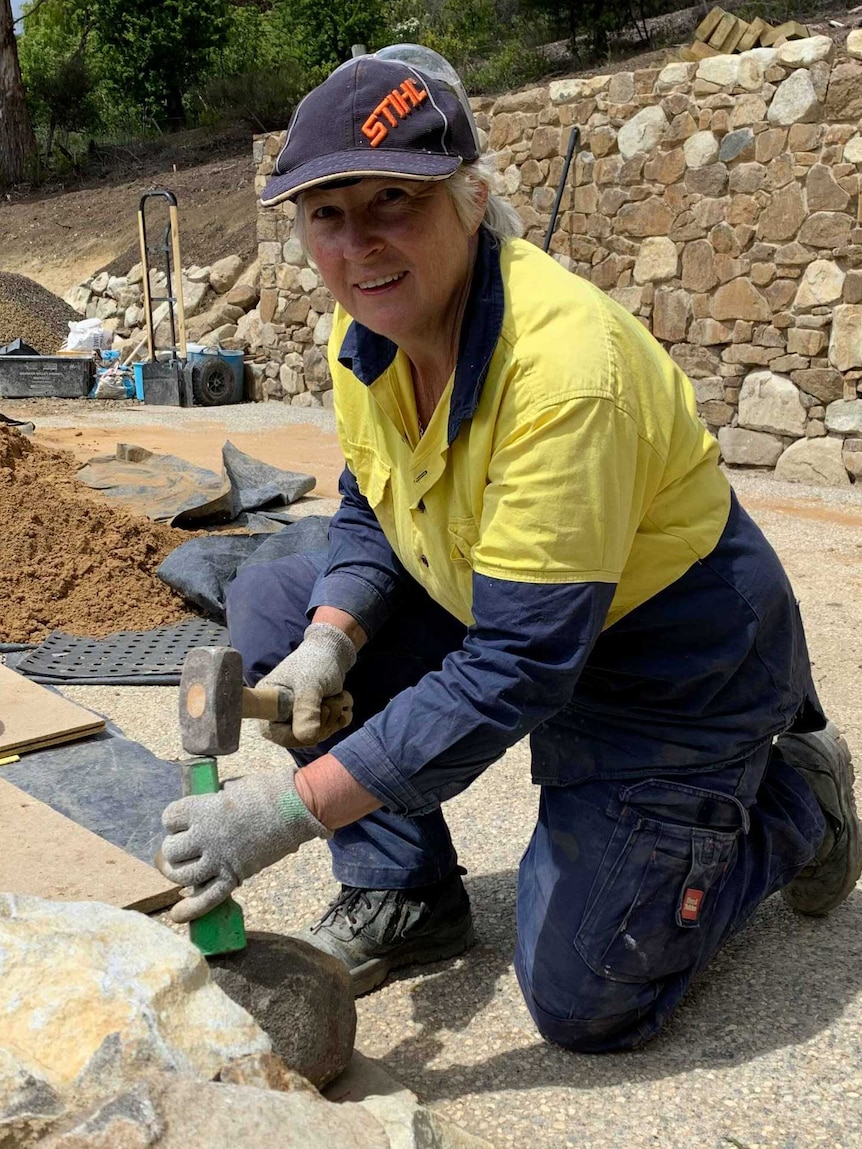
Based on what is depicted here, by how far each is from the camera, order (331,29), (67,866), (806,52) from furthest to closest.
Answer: (331,29), (806,52), (67,866)

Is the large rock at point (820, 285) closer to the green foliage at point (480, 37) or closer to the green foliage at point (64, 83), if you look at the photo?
the green foliage at point (480, 37)

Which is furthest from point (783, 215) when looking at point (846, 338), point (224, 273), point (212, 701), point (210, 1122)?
point (224, 273)

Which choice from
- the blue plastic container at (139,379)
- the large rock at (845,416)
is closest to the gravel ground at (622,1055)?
the large rock at (845,416)

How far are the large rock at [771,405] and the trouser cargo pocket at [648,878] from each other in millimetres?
6036

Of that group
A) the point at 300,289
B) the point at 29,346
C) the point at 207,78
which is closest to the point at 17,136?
the point at 207,78

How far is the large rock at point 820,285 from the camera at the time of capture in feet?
23.9

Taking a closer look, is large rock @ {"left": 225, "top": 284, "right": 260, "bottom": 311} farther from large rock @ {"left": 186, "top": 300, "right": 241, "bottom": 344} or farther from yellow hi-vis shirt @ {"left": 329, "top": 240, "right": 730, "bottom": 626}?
yellow hi-vis shirt @ {"left": 329, "top": 240, "right": 730, "bottom": 626}

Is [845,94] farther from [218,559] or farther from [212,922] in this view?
[212,922]

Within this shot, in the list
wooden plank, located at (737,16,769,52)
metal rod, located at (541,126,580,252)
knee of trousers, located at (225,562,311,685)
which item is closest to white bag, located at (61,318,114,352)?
metal rod, located at (541,126,580,252)

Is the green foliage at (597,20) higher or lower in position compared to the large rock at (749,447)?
higher

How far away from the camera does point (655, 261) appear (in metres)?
8.27

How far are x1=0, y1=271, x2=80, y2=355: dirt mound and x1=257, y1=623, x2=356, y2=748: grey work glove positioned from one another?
44.4 feet

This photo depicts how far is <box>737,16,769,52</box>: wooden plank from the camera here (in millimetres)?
8711

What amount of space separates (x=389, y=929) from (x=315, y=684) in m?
0.56
